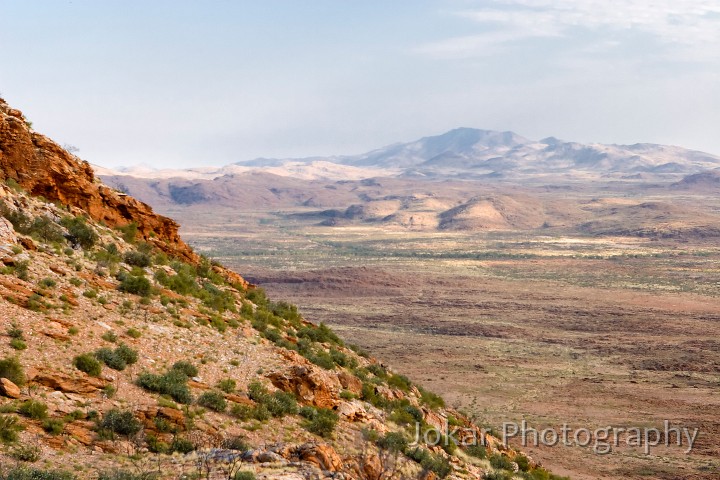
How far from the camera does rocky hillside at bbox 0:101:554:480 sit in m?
9.05

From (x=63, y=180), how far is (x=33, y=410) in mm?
10753

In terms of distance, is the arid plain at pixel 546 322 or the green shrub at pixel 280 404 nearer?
the green shrub at pixel 280 404

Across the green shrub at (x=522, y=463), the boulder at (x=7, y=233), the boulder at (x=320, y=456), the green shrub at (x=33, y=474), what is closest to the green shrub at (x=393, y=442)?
the boulder at (x=320, y=456)

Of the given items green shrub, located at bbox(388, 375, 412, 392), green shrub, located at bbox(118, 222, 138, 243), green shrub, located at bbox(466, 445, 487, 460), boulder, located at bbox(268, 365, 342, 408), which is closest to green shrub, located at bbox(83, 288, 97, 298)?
boulder, located at bbox(268, 365, 342, 408)

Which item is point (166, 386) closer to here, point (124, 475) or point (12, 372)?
point (12, 372)

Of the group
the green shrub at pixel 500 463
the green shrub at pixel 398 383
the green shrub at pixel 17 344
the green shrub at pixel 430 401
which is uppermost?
the green shrub at pixel 17 344

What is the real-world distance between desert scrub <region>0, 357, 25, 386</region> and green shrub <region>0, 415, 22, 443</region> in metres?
0.95

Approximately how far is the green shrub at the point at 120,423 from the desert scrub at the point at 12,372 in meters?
1.36

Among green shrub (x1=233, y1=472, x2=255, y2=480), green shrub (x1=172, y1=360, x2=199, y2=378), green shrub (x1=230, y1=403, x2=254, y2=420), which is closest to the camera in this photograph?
green shrub (x1=233, y1=472, x2=255, y2=480)

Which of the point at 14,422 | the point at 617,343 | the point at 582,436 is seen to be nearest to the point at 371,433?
the point at 14,422

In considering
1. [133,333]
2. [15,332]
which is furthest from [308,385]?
[15,332]

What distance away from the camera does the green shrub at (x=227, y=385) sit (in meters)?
11.9

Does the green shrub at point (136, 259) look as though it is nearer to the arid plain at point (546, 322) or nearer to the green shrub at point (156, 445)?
the green shrub at point (156, 445)

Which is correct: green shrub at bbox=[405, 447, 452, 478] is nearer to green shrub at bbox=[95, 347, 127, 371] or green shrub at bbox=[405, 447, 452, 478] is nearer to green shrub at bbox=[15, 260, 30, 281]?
green shrub at bbox=[95, 347, 127, 371]
